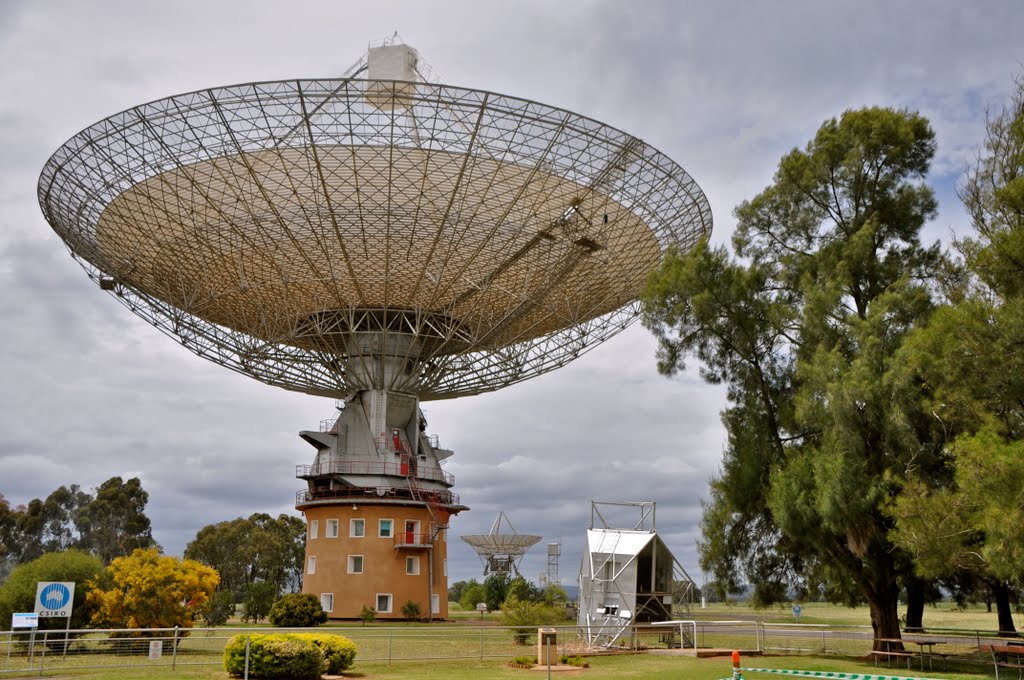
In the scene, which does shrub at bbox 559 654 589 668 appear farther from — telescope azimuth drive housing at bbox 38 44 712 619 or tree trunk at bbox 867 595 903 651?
telescope azimuth drive housing at bbox 38 44 712 619

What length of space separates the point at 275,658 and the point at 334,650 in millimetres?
1576

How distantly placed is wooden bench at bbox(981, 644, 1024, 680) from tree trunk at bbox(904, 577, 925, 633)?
3.13m

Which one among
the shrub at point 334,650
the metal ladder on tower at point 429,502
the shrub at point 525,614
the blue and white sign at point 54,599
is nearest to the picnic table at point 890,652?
the shrub at point 525,614

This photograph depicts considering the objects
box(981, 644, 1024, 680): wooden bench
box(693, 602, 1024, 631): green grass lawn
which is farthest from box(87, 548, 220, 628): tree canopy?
box(693, 602, 1024, 631): green grass lawn

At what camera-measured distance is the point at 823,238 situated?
28.2 metres

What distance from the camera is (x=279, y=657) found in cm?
1741

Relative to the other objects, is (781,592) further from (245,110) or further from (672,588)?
(245,110)

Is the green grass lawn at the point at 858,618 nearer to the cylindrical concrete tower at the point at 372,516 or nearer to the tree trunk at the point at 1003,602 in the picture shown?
the tree trunk at the point at 1003,602

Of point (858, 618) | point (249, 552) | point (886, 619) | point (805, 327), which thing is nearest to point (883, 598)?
point (886, 619)

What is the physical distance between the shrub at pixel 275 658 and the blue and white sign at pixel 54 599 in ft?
20.6

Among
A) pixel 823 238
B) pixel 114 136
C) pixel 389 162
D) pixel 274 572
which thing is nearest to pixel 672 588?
pixel 823 238

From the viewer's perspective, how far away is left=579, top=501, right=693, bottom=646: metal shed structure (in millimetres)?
26891

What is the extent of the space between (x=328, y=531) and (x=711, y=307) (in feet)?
93.6

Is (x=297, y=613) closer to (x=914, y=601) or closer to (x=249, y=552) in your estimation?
(x=914, y=601)
